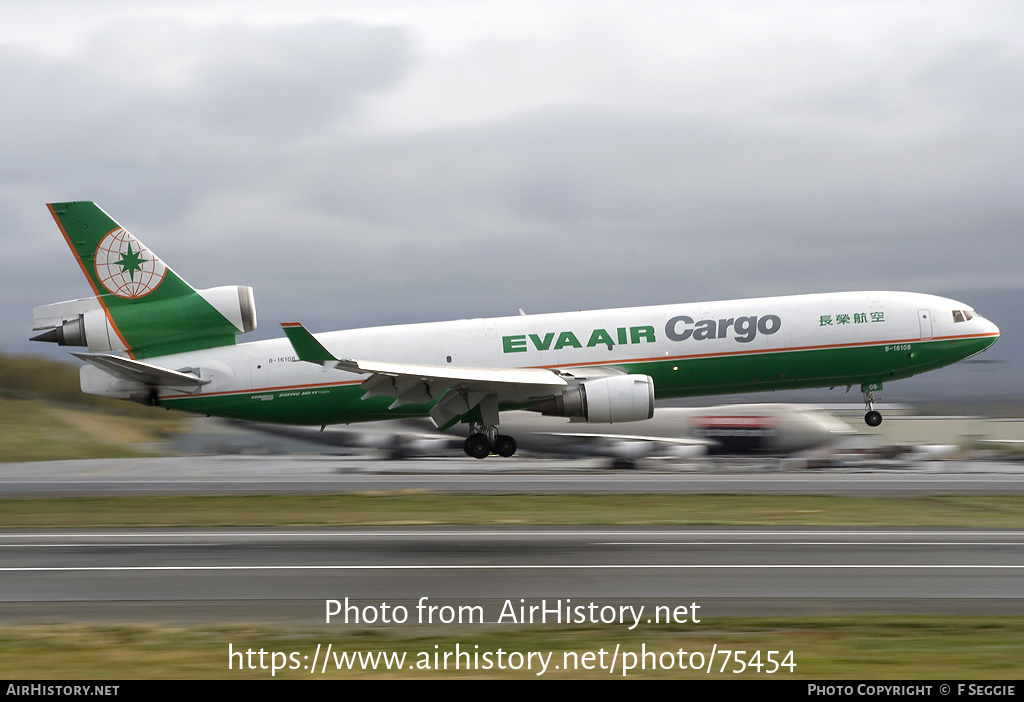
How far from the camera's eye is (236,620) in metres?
11.7

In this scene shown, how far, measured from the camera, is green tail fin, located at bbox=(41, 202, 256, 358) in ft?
104

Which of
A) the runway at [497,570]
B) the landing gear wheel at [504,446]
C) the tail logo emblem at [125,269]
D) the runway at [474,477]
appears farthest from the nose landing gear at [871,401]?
the tail logo emblem at [125,269]

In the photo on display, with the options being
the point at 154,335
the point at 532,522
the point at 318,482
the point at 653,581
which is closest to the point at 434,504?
the point at 532,522

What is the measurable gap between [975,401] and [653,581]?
46.7 metres

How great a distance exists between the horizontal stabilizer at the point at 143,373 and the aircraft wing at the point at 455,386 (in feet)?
14.1

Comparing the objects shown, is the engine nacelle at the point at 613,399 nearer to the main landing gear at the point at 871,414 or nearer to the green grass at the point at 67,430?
the main landing gear at the point at 871,414

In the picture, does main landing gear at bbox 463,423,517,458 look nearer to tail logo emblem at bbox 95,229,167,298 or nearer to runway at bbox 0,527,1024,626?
tail logo emblem at bbox 95,229,167,298

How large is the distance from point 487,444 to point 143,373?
34.9 feet

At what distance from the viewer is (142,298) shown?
32031mm

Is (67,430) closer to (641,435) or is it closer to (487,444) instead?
(487,444)

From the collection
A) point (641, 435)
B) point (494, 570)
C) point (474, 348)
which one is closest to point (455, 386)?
point (474, 348)

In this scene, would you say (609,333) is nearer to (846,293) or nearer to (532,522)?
(846,293)

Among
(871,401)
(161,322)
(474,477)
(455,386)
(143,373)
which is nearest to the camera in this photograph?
(474,477)

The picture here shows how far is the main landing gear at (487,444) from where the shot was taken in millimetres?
31484
